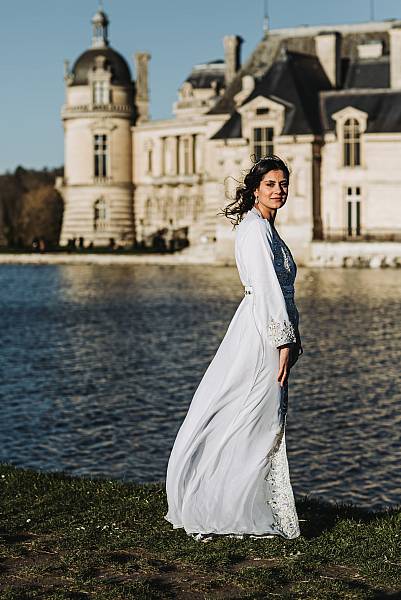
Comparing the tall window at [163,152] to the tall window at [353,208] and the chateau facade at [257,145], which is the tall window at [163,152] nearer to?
the chateau facade at [257,145]

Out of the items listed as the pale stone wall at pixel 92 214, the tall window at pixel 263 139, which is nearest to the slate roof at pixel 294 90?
the tall window at pixel 263 139

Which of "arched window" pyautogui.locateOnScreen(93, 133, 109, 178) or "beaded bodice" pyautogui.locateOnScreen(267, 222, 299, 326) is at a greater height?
"arched window" pyautogui.locateOnScreen(93, 133, 109, 178)

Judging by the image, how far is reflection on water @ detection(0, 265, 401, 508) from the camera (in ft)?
40.5

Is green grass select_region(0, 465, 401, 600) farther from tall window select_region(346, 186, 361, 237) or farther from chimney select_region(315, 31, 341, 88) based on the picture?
chimney select_region(315, 31, 341, 88)

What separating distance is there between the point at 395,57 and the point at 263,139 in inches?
262

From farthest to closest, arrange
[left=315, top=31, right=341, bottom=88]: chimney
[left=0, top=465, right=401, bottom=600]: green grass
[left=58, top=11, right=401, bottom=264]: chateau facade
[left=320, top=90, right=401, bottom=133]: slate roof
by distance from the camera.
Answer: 1. [left=315, top=31, right=341, bottom=88]: chimney
2. [left=58, top=11, right=401, bottom=264]: chateau facade
3. [left=320, top=90, right=401, bottom=133]: slate roof
4. [left=0, top=465, right=401, bottom=600]: green grass

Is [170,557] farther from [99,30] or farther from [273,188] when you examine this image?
[99,30]

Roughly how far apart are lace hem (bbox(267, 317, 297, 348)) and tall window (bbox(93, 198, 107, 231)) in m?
62.0

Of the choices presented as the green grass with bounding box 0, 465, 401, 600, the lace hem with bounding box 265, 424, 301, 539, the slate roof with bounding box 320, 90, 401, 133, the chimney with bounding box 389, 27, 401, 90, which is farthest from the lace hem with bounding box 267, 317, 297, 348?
the chimney with bounding box 389, 27, 401, 90

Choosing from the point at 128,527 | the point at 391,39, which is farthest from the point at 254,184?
the point at 391,39

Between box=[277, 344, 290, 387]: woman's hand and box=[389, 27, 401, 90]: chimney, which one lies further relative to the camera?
box=[389, 27, 401, 90]: chimney

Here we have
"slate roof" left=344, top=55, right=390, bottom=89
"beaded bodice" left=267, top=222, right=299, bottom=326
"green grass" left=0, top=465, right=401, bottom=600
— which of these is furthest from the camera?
"slate roof" left=344, top=55, right=390, bottom=89

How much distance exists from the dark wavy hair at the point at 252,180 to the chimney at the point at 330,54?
49.4 m

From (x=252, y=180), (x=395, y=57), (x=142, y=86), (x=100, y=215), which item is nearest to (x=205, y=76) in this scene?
(x=142, y=86)
